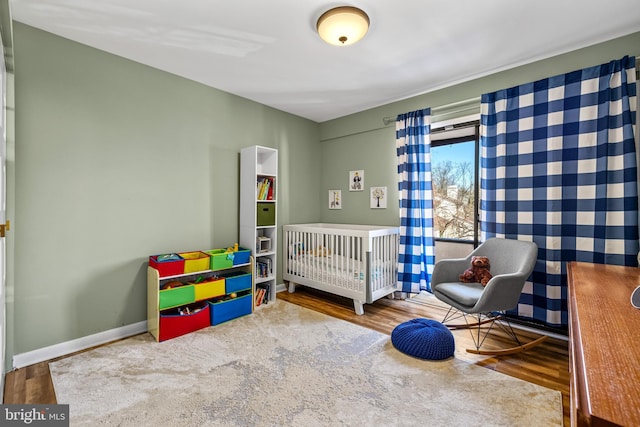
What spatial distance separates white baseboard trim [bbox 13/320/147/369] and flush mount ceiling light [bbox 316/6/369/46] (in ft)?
9.03

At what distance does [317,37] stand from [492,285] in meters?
2.18

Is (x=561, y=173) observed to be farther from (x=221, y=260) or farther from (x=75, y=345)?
(x=75, y=345)

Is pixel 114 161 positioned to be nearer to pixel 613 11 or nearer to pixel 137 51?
pixel 137 51

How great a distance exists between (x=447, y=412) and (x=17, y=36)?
3575 millimetres

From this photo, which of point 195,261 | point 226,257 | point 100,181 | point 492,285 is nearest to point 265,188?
point 226,257

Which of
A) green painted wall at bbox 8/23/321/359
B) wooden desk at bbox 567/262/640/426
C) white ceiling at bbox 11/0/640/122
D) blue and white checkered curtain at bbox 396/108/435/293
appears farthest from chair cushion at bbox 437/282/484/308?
green painted wall at bbox 8/23/321/359

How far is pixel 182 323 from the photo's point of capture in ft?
8.09

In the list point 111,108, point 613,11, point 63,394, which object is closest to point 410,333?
point 63,394

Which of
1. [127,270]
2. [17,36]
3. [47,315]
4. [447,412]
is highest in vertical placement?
[17,36]

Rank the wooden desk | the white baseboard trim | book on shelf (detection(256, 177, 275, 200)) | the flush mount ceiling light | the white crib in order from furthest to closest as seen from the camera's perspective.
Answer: book on shelf (detection(256, 177, 275, 200)) → the white crib → the white baseboard trim → the flush mount ceiling light → the wooden desk

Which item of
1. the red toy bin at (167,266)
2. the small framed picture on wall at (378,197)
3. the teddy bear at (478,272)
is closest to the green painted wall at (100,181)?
the red toy bin at (167,266)

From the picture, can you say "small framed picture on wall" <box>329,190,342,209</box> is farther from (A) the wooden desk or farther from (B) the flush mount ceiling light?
(A) the wooden desk

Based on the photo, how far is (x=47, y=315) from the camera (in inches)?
84.1

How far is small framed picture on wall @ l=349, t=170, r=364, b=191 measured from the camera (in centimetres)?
376
